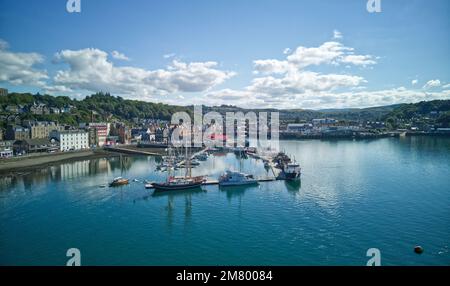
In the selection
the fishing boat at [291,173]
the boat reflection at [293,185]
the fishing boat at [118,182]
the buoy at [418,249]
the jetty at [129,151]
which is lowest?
the buoy at [418,249]

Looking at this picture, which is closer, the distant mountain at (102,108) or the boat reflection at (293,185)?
the boat reflection at (293,185)

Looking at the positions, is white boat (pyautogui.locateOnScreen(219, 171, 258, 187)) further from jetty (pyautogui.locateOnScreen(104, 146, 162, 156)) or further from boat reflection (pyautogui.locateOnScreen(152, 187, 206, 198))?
jetty (pyautogui.locateOnScreen(104, 146, 162, 156))

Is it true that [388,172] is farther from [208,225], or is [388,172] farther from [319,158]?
[208,225]

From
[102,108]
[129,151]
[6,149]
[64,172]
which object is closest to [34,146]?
[6,149]

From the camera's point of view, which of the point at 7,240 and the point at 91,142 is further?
the point at 91,142

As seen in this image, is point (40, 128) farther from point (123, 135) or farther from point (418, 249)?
point (418, 249)

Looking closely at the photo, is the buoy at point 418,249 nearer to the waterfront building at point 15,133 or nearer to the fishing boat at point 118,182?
the fishing boat at point 118,182

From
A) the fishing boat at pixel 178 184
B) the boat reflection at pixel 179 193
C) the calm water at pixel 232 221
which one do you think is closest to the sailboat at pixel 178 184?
the fishing boat at pixel 178 184
